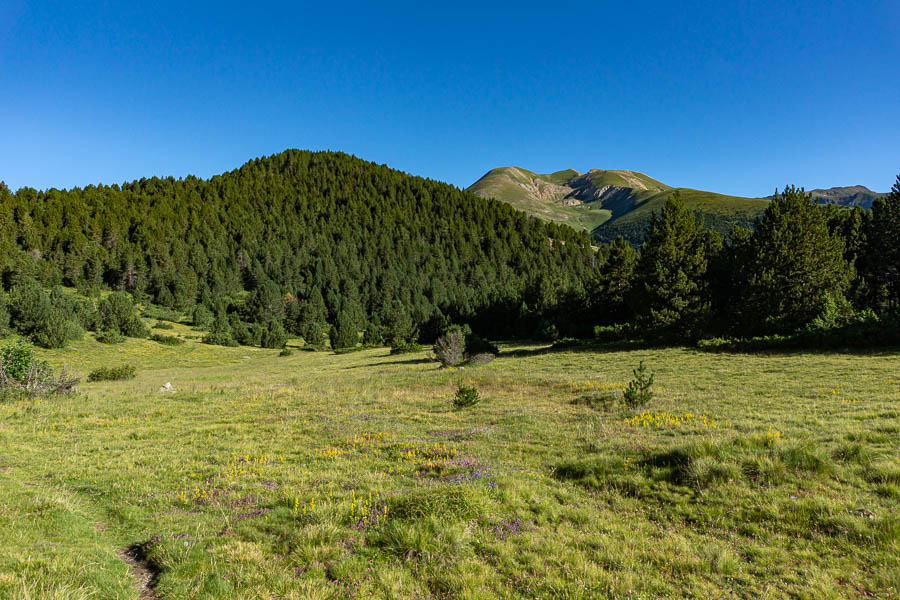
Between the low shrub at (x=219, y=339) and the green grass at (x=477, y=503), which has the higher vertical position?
the green grass at (x=477, y=503)

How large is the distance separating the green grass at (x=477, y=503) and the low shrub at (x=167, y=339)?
5956 centimetres

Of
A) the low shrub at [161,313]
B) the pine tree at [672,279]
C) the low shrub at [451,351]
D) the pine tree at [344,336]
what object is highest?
the pine tree at [672,279]

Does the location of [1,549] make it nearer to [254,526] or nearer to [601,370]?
[254,526]

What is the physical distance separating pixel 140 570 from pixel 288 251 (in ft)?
513

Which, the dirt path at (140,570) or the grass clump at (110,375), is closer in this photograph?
the dirt path at (140,570)

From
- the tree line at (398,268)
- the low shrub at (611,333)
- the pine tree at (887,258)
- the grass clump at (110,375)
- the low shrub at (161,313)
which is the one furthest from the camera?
the low shrub at (161,313)

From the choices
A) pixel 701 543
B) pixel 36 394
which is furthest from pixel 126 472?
pixel 36 394

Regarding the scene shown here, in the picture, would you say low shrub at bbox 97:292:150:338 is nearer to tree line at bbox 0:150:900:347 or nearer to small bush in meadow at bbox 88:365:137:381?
tree line at bbox 0:150:900:347

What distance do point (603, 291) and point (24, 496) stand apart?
60.8 metres

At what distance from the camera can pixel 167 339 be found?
66812 mm

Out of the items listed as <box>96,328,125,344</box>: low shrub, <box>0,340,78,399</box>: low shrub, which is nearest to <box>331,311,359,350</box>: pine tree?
<box>96,328,125,344</box>: low shrub

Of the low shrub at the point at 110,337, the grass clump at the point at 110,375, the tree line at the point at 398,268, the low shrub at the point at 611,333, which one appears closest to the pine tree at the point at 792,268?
the tree line at the point at 398,268

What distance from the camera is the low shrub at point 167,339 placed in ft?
217

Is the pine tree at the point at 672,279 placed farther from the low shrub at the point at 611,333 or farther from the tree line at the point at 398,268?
the low shrub at the point at 611,333
